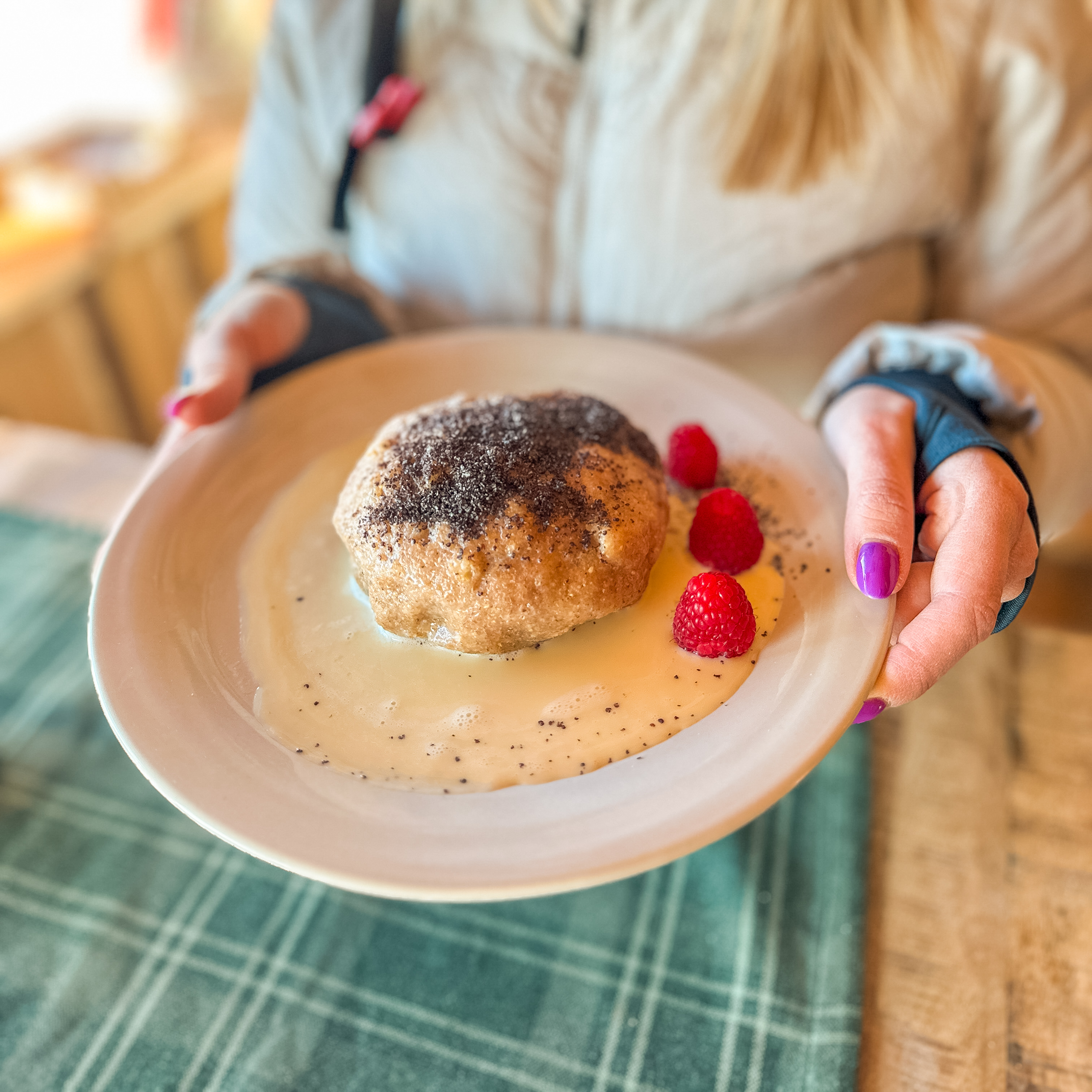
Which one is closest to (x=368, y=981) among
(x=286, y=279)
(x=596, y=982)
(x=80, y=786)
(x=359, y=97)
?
(x=596, y=982)

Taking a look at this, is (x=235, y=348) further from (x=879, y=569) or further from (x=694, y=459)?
(x=879, y=569)

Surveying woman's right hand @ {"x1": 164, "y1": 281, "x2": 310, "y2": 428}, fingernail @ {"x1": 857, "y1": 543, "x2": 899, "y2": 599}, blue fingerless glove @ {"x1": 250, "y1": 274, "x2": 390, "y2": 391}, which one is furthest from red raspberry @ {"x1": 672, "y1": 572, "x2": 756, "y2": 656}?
blue fingerless glove @ {"x1": 250, "y1": 274, "x2": 390, "y2": 391}

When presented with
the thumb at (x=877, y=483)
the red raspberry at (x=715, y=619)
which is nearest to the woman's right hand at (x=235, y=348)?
the red raspberry at (x=715, y=619)

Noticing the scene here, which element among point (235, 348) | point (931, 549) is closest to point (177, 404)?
point (235, 348)

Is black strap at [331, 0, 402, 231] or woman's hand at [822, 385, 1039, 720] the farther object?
black strap at [331, 0, 402, 231]

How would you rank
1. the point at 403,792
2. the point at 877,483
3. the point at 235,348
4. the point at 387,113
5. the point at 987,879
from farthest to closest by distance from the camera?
the point at 387,113 < the point at 235,348 < the point at 987,879 < the point at 877,483 < the point at 403,792

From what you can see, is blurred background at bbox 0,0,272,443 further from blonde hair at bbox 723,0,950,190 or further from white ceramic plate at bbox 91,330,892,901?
blonde hair at bbox 723,0,950,190
